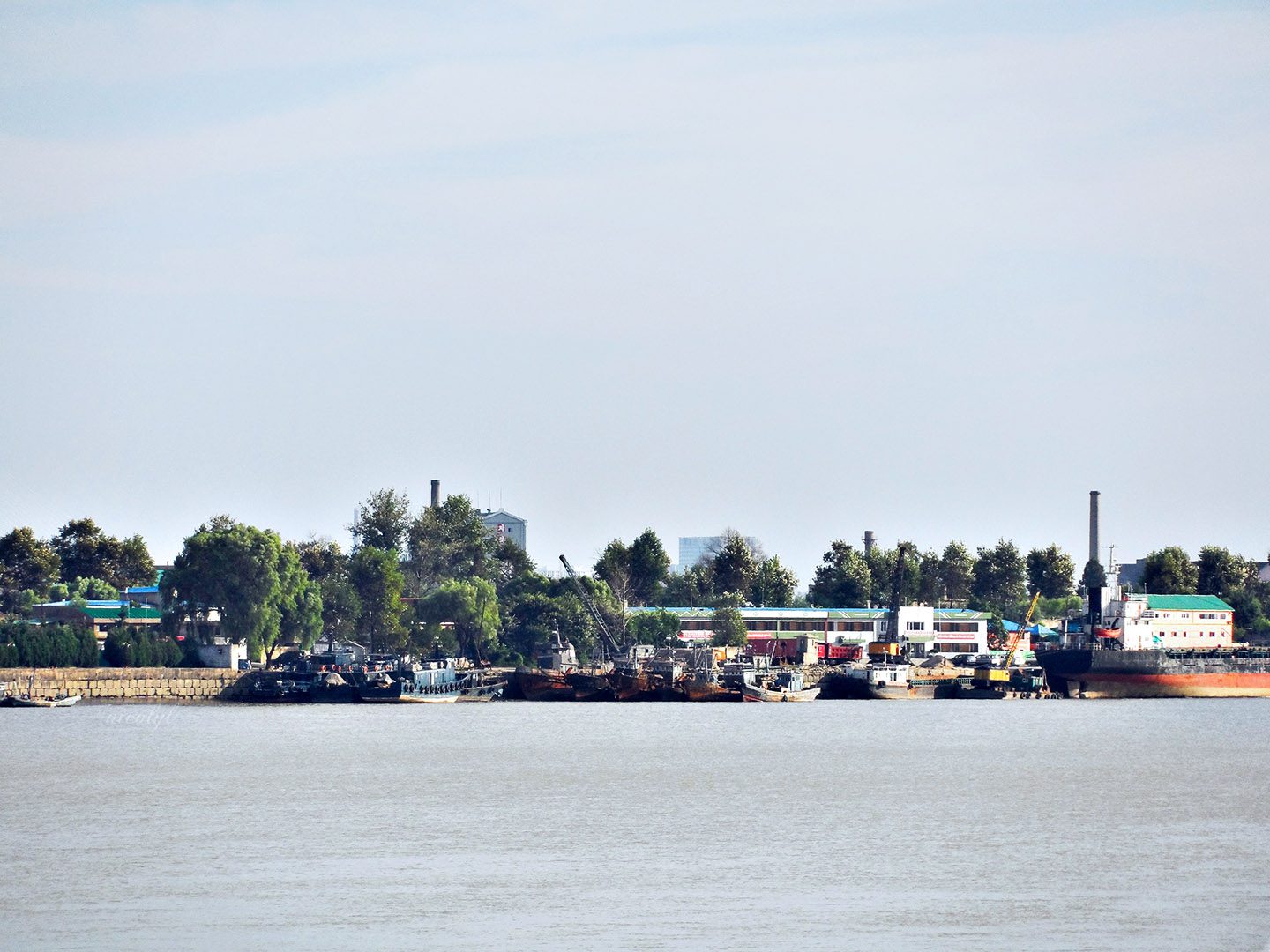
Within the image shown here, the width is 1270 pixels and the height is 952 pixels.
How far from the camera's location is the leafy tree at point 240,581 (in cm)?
18625

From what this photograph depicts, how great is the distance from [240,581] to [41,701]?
22.5m

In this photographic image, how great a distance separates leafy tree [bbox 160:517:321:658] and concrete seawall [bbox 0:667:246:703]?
4774 millimetres

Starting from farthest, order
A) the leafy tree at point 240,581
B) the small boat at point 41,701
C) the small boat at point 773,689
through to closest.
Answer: the small boat at point 773,689 → the leafy tree at point 240,581 → the small boat at point 41,701

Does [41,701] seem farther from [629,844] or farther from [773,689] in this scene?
[629,844]

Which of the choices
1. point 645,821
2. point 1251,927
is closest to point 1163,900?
point 1251,927

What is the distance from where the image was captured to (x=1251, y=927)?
49906 millimetres

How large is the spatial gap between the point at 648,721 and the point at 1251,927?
109 metres

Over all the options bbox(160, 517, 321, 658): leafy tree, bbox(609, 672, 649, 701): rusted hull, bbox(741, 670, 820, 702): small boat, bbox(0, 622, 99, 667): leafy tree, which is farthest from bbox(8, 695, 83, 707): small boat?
bbox(741, 670, 820, 702): small boat

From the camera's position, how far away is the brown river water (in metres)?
50.6

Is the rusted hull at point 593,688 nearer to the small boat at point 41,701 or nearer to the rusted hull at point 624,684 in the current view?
the rusted hull at point 624,684

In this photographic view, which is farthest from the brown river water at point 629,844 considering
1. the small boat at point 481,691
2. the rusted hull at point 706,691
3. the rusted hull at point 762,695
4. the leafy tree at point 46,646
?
the rusted hull at point 762,695

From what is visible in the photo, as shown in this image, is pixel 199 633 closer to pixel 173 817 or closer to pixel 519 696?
pixel 519 696

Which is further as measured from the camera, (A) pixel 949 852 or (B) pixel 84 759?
(B) pixel 84 759

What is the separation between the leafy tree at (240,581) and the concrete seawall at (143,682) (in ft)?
15.7
